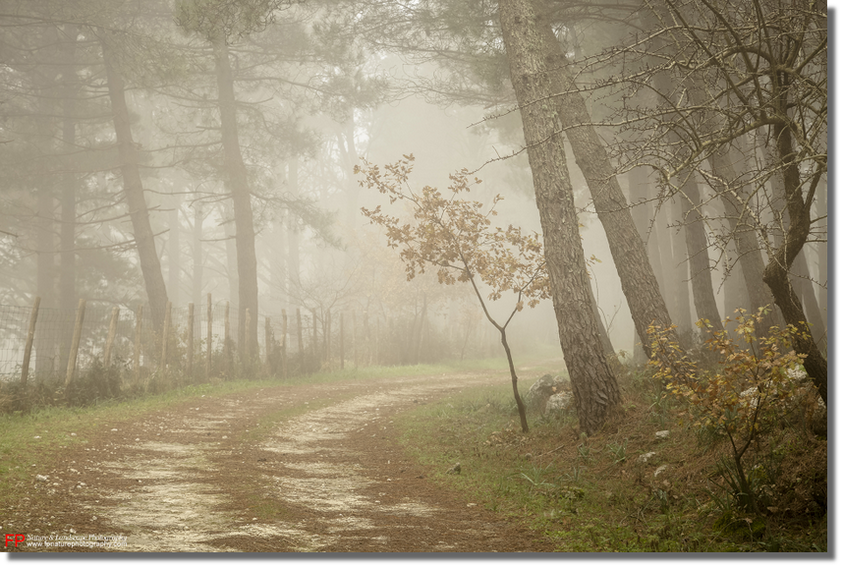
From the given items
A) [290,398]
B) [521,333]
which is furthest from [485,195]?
[290,398]

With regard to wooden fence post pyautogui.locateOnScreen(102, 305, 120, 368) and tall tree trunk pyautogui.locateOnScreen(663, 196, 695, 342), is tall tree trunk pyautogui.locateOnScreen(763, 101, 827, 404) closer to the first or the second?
tall tree trunk pyautogui.locateOnScreen(663, 196, 695, 342)

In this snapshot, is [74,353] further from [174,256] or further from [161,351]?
[174,256]

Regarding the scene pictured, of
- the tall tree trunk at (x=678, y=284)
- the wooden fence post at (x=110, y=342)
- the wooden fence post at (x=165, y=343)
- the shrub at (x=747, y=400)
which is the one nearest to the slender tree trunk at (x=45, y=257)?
the wooden fence post at (x=165, y=343)

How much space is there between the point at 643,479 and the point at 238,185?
1621 centimetres

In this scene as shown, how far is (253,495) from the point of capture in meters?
5.10

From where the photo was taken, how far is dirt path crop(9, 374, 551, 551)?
4.09 meters

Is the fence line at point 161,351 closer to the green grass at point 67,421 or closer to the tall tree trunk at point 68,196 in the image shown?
the tall tree trunk at point 68,196

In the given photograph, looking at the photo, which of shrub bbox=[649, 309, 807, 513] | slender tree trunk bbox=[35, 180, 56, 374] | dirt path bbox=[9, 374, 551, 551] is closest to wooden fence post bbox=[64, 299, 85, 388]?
dirt path bbox=[9, 374, 551, 551]

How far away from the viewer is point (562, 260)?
739 cm

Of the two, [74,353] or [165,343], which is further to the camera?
[165,343]

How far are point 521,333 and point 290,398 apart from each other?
68.2 feet

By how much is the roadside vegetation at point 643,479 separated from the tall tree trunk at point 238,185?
11.7m

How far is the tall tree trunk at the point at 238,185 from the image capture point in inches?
725

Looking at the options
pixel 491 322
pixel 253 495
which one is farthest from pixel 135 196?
pixel 253 495
